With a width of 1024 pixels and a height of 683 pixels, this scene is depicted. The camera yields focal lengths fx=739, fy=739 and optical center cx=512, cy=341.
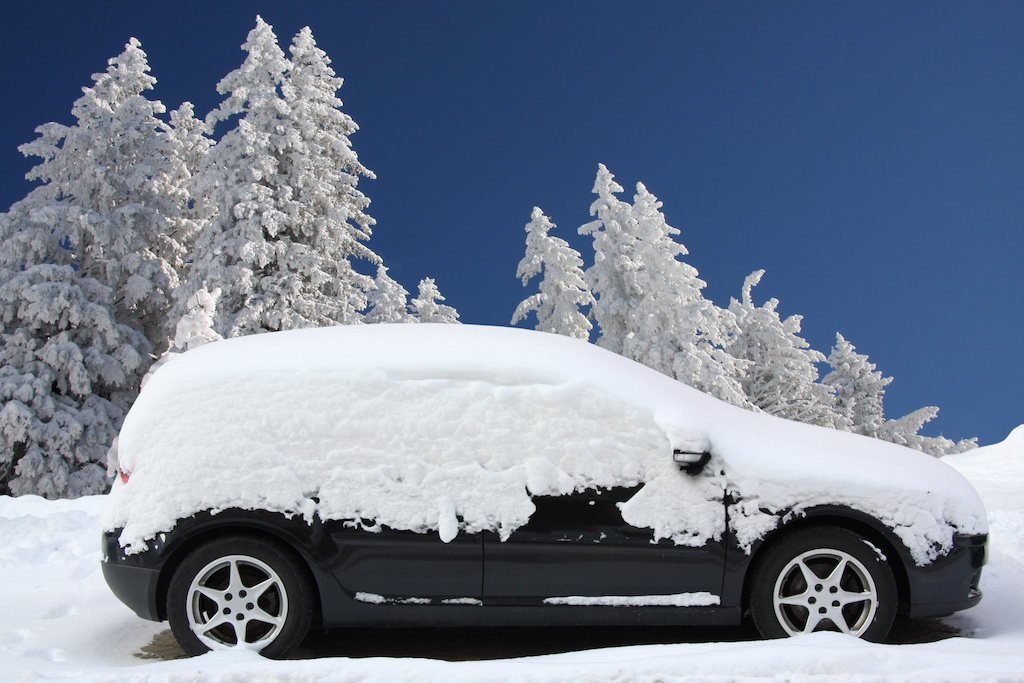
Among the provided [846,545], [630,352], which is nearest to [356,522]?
[846,545]

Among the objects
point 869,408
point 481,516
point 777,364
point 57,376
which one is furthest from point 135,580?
point 869,408

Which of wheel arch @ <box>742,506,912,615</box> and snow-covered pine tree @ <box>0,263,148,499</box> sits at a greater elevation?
snow-covered pine tree @ <box>0,263,148,499</box>

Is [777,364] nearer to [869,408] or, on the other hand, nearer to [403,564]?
[869,408]

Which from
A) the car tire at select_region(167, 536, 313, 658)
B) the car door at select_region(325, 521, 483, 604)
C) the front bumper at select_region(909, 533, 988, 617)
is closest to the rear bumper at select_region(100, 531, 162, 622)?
the car tire at select_region(167, 536, 313, 658)

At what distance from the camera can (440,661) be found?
11.6 ft

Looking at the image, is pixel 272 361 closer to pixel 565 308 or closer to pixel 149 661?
pixel 149 661

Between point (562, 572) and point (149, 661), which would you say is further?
point (149, 661)

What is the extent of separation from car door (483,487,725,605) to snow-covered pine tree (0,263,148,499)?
19944 millimetres

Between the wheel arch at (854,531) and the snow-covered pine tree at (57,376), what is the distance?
20685mm

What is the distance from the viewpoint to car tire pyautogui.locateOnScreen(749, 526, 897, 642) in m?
4.09

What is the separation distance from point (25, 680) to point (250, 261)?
17941mm

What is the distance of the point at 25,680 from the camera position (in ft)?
11.1

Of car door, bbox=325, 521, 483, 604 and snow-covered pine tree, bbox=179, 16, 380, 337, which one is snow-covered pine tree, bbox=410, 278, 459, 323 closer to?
snow-covered pine tree, bbox=179, 16, 380, 337

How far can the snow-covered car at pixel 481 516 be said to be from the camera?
402 cm
